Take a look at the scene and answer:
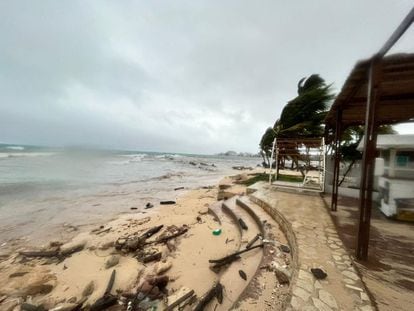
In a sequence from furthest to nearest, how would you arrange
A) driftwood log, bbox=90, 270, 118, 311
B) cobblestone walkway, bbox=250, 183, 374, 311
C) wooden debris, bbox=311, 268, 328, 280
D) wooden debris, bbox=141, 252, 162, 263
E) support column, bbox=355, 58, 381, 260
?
wooden debris, bbox=141, 252, 162, 263 → driftwood log, bbox=90, 270, 118, 311 → support column, bbox=355, 58, 381, 260 → wooden debris, bbox=311, 268, 328, 280 → cobblestone walkway, bbox=250, 183, 374, 311

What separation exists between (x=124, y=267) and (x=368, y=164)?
4.84m

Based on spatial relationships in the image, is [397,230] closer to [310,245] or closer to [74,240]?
[310,245]

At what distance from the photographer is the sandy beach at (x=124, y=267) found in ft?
9.80

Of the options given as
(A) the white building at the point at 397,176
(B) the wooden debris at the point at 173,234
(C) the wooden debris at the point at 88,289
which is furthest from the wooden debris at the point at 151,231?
(A) the white building at the point at 397,176

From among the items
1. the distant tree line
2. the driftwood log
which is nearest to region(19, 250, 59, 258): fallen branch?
the driftwood log

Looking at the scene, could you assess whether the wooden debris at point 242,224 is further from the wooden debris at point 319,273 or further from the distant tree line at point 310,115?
the distant tree line at point 310,115

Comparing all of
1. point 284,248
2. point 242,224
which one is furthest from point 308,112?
point 284,248

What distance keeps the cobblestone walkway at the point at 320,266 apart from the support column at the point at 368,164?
0.33 m

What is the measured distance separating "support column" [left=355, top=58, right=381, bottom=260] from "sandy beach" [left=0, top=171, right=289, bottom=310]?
45.1 inches

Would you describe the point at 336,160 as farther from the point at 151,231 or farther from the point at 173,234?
the point at 151,231

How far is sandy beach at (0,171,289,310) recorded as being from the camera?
9.80 ft

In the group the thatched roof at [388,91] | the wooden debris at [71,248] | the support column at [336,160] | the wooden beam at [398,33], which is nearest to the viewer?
the wooden beam at [398,33]

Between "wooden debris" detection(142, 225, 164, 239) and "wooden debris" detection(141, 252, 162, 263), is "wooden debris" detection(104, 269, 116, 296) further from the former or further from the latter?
"wooden debris" detection(142, 225, 164, 239)

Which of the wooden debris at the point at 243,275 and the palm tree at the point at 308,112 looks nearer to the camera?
the wooden debris at the point at 243,275
